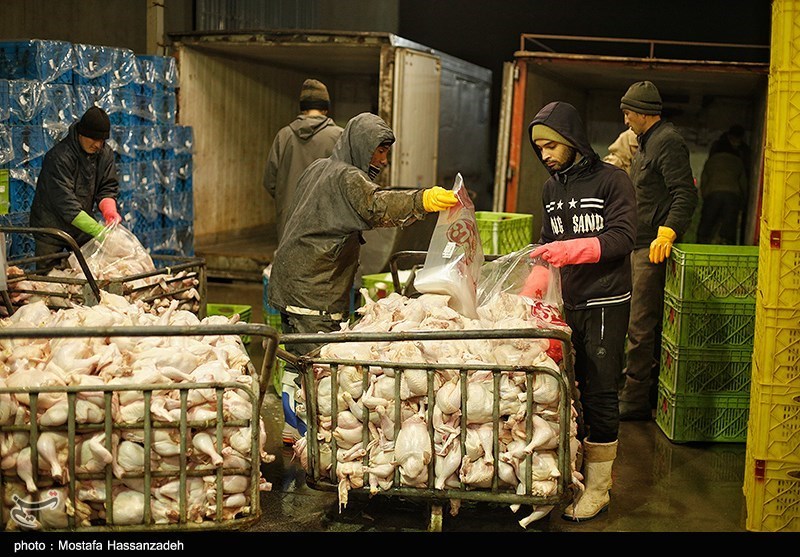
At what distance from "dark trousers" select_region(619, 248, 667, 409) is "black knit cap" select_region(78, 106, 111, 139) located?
4154 mm

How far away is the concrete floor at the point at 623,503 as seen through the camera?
17.1 ft

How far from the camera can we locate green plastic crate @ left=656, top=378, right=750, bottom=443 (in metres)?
6.83

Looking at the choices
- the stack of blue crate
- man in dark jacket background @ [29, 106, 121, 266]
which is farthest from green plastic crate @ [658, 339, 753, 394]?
the stack of blue crate

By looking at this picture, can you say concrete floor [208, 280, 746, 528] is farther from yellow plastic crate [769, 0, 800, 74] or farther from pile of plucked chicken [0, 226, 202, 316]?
yellow plastic crate [769, 0, 800, 74]

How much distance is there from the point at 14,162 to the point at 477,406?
548cm

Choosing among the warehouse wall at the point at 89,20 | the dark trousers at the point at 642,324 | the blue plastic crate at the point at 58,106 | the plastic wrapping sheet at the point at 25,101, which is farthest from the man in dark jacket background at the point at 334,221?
the warehouse wall at the point at 89,20

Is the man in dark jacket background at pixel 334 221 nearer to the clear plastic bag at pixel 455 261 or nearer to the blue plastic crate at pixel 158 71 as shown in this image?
the clear plastic bag at pixel 455 261

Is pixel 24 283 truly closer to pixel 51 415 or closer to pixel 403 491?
pixel 51 415

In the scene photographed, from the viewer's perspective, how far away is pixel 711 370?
6.81m

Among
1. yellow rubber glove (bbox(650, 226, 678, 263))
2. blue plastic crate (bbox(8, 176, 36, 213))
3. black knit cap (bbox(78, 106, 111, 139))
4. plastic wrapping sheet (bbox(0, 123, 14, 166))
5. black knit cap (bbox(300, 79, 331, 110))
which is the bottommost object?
yellow rubber glove (bbox(650, 226, 678, 263))

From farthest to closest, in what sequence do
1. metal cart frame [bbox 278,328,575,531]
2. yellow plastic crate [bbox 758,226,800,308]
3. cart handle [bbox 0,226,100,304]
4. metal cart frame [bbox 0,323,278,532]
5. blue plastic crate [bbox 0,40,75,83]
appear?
blue plastic crate [bbox 0,40,75,83]
cart handle [bbox 0,226,100,304]
yellow plastic crate [bbox 758,226,800,308]
metal cart frame [bbox 278,328,575,531]
metal cart frame [bbox 0,323,278,532]

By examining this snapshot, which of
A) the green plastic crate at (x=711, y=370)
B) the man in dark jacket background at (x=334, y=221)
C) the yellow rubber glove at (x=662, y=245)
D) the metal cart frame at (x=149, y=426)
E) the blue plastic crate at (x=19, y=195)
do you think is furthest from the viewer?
the blue plastic crate at (x=19, y=195)

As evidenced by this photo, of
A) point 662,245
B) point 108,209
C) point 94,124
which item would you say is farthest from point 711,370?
point 94,124

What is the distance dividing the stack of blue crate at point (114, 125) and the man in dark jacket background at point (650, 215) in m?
5.04
